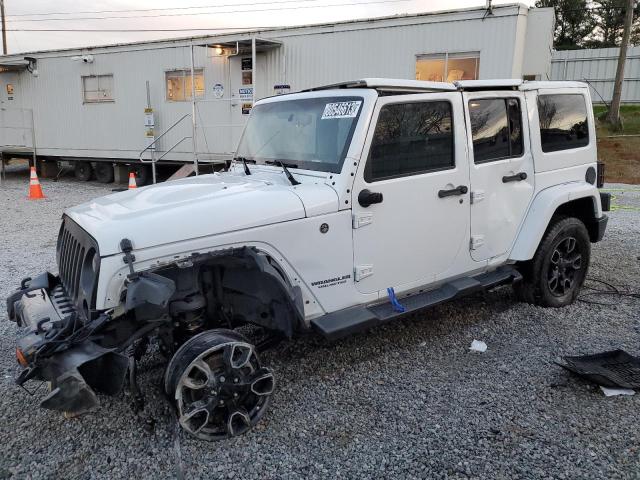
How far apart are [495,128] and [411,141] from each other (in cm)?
97

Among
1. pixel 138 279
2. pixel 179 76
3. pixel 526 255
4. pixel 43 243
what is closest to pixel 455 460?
pixel 138 279

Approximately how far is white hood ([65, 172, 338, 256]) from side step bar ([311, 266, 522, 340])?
0.71 m

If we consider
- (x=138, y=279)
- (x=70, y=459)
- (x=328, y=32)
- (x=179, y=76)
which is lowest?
(x=70, y=459)

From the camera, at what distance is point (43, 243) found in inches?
312

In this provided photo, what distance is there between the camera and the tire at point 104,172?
1524cm

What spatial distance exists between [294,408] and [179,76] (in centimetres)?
1155

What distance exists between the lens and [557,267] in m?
4.99

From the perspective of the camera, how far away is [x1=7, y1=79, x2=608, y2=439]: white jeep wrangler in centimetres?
288

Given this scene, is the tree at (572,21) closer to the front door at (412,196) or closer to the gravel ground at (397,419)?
the front door at (412,196)

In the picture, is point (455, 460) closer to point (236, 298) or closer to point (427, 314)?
point (236, 298)

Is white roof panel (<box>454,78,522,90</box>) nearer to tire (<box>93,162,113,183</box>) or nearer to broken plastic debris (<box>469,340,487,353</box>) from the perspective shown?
broken plastic debris (<box>469,340,487,353</box>)

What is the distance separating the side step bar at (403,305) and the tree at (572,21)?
33649mm

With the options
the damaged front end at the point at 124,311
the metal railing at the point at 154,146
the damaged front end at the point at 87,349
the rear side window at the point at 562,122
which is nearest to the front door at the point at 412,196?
the damaged front end at the point at 124,311

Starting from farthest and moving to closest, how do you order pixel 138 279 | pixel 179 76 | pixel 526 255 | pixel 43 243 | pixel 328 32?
pixel 179 76 → pixel 328 32 → pixel 43 243 → pixel 526 255 → pixel 138 279
